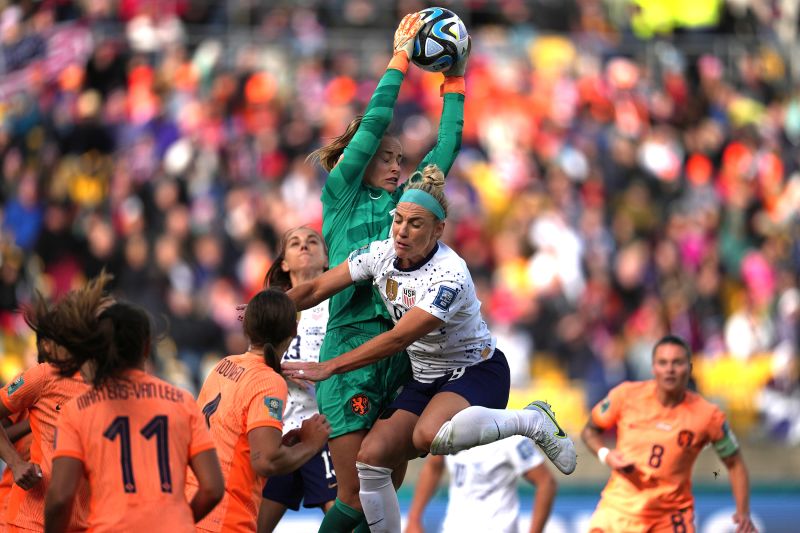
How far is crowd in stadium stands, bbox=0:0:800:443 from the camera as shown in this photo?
48.8ft

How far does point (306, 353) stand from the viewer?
888 cm

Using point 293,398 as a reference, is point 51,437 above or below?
below

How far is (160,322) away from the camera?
Result: 46.2 feet

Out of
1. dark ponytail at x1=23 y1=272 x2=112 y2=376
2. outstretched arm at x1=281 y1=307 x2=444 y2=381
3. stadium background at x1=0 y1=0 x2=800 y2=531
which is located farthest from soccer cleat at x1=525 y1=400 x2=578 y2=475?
stadium background at x1=0 y1=0 x2=800 y2=531

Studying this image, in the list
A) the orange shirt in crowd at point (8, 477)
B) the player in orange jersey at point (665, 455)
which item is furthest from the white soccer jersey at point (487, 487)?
the orange shirt in crowd at point (8, 477)

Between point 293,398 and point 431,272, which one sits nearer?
point 431,272

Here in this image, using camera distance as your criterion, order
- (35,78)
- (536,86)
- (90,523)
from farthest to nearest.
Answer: (536,86)
(35,78)
(90,523)

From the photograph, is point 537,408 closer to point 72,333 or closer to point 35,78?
point 72,333

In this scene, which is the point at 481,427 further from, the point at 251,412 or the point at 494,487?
the point at 494,487

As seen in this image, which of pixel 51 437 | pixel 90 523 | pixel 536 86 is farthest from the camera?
pixel 536 86

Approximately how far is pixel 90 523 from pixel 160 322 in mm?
9115

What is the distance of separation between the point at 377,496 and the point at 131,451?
2.29 metres

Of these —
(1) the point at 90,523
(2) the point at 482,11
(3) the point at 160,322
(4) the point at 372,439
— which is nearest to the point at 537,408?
(4) the point at 372,439

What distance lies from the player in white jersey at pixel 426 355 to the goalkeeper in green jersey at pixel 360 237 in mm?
182
